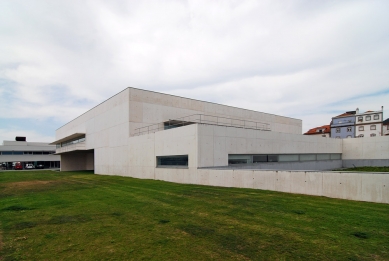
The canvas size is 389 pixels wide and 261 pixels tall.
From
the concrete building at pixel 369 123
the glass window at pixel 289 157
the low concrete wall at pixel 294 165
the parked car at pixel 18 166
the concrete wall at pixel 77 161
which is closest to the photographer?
the low concrete wall at pixel 294 165

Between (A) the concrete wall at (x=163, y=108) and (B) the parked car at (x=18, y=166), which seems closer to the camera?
(A) the concrete wall at (x=163, y=108)

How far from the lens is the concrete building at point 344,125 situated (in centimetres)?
7422

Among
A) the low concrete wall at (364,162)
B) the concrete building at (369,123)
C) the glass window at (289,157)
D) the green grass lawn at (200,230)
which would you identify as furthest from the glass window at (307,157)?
the concrete building at (369,123)

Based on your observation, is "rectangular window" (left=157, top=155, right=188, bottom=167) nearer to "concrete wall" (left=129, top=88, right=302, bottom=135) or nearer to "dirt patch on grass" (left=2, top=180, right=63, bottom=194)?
"concrete wall" (left=129, top=88, right=302, bottom=135)

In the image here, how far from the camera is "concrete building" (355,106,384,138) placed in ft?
226

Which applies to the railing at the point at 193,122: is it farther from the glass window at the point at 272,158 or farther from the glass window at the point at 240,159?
the glass window at the point at 272,158

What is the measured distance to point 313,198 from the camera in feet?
36.0

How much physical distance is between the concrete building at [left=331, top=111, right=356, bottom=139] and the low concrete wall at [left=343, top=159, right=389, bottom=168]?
43.5 meters

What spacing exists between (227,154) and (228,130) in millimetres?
1981

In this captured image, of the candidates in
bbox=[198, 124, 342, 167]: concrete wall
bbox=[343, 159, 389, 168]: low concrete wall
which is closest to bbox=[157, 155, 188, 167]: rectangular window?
bbox=[198, 124, 342, 167]: concrete wall

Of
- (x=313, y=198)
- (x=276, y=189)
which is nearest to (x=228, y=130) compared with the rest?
(x=276, y=189)

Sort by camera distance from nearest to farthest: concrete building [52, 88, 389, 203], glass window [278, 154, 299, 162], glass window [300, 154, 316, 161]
→ concrete building [52, 88, 389, 203] < glass window [278, 154, 299, 162] < glass window [300, 154, 316, 161]

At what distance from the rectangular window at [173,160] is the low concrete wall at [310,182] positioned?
7.11 ft

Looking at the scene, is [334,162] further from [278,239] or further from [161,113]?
[278,239]
